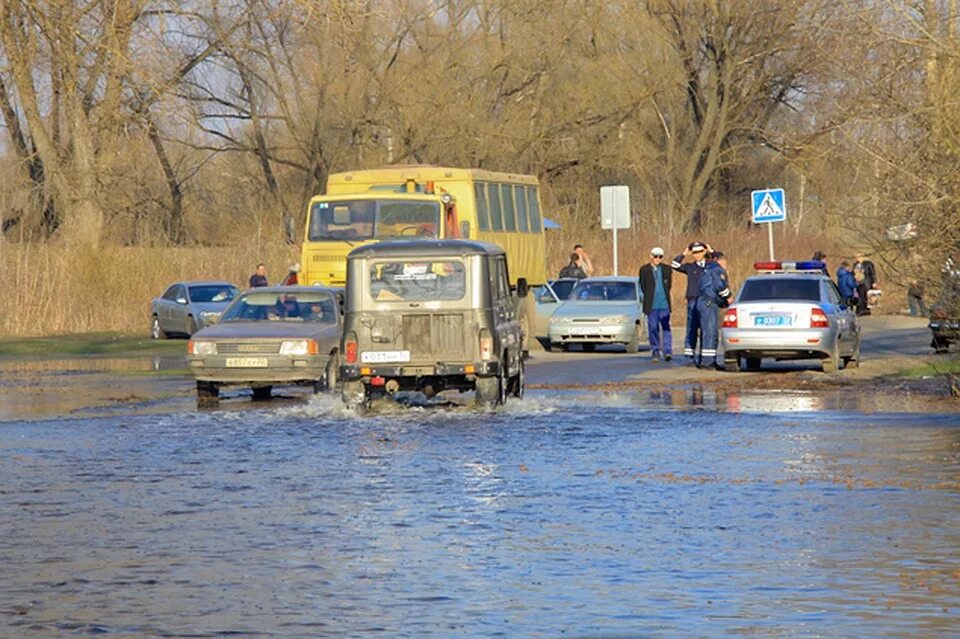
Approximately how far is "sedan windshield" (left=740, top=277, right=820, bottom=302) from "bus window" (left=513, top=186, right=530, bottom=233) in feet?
36.0

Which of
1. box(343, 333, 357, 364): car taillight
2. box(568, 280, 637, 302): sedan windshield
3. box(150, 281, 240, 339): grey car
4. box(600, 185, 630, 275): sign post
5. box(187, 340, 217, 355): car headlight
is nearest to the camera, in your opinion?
box(343, 333, 357, 364): car taillight

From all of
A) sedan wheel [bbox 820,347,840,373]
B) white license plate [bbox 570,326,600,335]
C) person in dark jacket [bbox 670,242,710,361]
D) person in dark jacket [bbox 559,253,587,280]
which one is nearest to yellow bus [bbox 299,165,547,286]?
white license plate [bbox 570,326,600,335]

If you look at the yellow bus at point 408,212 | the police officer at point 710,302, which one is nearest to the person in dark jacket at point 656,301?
the police officer at point 710,302

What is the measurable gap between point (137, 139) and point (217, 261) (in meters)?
3.73

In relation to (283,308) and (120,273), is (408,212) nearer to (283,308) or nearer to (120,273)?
(283,308)

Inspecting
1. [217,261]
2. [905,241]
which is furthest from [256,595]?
[217,261]

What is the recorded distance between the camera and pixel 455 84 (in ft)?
199

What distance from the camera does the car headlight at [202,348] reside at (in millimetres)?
24016

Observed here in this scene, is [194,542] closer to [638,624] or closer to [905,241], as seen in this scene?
[638,624]

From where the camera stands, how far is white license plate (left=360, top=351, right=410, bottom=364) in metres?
21.4

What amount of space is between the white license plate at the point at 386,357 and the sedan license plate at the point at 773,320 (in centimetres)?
809

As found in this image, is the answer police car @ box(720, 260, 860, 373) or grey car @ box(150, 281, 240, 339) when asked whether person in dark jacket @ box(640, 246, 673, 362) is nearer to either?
police car @ box(720, 260, 860, 373)

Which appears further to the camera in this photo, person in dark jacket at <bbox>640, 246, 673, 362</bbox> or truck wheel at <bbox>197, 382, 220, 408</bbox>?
person in dark jacket at <bbox>640, 246, 673, 362</bbox>

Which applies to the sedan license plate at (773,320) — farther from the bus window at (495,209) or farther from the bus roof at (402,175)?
the bus window at (495,209)
